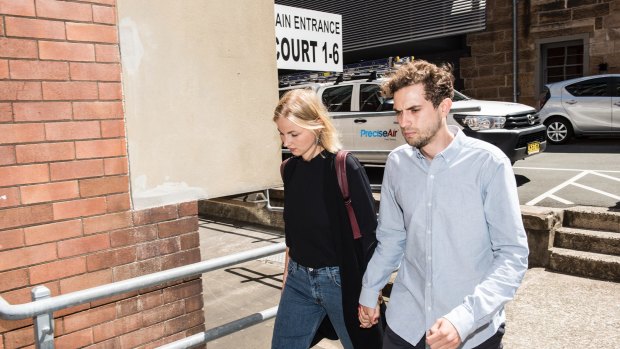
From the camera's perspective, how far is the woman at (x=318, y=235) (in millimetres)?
2420

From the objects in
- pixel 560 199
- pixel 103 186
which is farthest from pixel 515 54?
pixel 103 186

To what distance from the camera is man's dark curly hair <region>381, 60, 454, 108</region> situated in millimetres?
2025

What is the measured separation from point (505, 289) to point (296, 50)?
312 centimetres

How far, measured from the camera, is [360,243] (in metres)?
2.42

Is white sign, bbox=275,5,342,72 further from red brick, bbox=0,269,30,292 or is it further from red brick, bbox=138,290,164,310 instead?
red brick, bbox=0,269,30,292

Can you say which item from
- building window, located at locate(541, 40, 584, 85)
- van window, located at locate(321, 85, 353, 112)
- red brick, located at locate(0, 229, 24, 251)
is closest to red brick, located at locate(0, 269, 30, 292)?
red brick, located at locate(0, 229, 24, 251)

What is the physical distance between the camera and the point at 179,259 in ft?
10.3

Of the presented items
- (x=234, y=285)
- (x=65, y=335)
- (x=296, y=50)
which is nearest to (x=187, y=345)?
(x=65, y=335)

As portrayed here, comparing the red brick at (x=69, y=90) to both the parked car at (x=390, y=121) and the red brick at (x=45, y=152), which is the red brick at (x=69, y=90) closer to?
the red brick at (x=45, y=152)

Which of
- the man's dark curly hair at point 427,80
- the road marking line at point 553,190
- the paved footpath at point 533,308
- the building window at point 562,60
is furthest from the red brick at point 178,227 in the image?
the building window at point 562,60

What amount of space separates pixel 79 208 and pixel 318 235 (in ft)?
4.13

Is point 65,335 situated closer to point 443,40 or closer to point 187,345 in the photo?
point 187,345

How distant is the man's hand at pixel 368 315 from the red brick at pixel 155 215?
1.32 meters

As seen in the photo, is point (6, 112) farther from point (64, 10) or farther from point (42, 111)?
point (64, 10)
